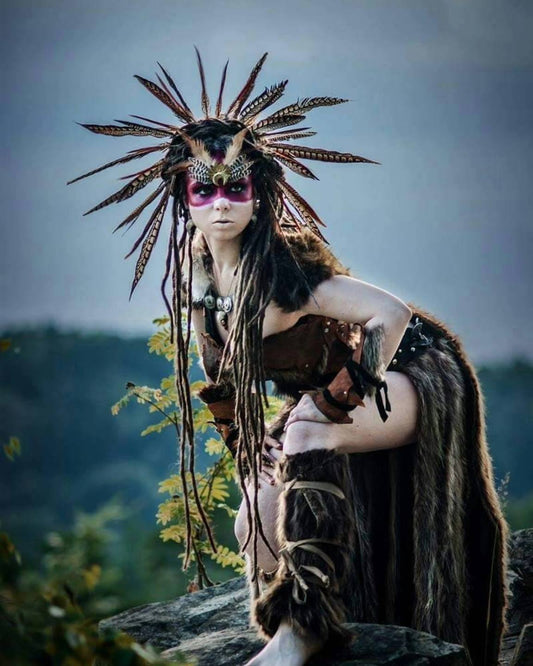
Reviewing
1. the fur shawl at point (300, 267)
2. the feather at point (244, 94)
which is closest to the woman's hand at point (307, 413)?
the fur shawl at point (300, 267)

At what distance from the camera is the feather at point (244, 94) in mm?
4617

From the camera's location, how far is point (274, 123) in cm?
458

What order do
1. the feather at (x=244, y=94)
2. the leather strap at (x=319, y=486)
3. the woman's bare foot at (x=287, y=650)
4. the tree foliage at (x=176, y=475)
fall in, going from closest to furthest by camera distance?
the woman's bare foot at (x=287, y=650) < the leather strap at (x=319, y=486) < the feather at (x=244, y=94) < the tree foliage at (x=176, y=475)

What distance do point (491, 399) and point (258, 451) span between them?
114ft

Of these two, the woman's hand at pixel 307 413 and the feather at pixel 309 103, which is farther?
the feather at pixel 309 103

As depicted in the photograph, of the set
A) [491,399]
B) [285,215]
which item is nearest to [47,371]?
[491,399]

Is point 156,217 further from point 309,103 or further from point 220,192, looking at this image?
point 309,103

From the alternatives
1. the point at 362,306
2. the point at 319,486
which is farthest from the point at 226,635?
the point at 362,306

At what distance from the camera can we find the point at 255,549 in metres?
4.37

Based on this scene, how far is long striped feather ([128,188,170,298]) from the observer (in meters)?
4.61

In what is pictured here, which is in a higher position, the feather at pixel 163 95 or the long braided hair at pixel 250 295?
the feather at pixel 163 95

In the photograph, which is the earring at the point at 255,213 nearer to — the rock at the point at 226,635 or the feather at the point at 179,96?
the feather at the point at 179,96

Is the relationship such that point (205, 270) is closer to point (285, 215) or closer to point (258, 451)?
point (285, 215)

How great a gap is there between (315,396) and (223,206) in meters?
0.75
